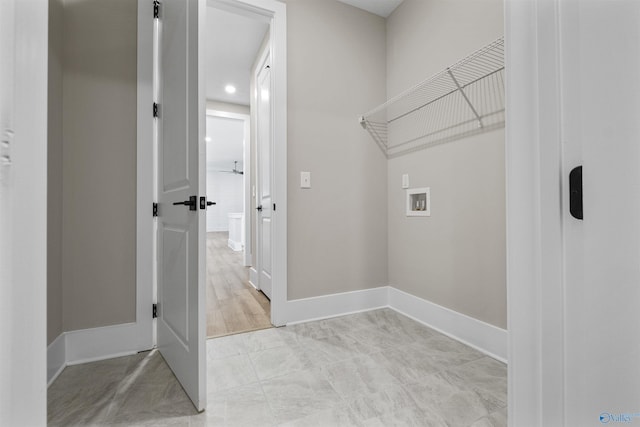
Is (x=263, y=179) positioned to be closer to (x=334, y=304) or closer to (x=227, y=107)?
(x=334, y=304)

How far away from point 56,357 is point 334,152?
2.10 meters

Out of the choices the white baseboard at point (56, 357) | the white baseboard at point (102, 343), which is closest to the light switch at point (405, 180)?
the white baseboard at point (102, 343)

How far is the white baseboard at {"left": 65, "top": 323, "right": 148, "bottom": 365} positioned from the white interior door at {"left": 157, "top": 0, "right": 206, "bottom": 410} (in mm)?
155

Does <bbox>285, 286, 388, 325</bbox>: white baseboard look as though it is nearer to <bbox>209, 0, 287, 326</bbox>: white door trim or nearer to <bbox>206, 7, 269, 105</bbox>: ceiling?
<bbox>209, 0, 287, 326</bbox>: white door trim

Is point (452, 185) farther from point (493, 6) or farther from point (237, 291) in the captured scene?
point (237, 291)

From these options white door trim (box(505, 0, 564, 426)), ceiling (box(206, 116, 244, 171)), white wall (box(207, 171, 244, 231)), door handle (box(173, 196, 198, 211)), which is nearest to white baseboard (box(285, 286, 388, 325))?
door handle (box(173, 196, 198, 211))

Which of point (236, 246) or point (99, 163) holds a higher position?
point (99, 163)

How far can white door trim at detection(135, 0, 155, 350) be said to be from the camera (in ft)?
5.45

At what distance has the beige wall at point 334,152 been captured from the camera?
7.00 feet

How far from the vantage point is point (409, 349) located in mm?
1657

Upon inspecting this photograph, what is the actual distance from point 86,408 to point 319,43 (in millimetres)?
2625

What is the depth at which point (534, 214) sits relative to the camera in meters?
0.44

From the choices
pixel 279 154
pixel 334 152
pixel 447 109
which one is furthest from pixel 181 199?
pixel 447 109
